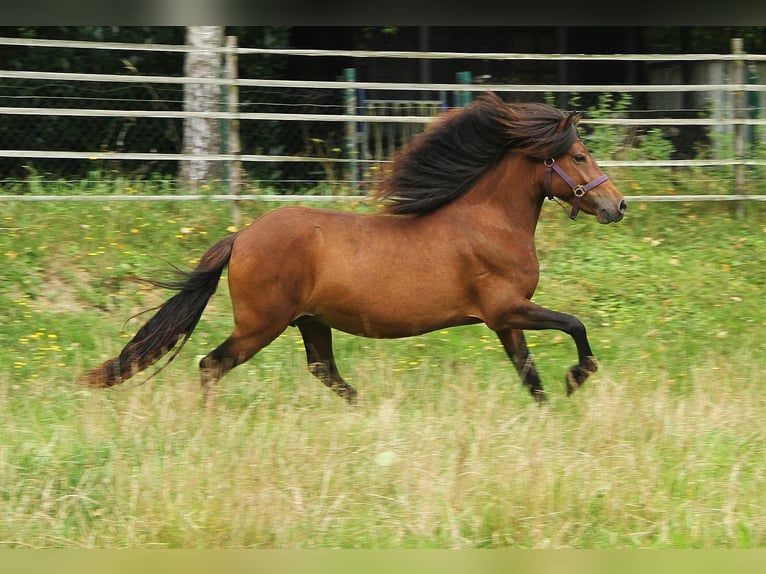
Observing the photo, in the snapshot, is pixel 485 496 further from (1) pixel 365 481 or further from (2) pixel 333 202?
(2) pixel 333 202

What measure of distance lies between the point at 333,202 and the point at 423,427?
216 inches

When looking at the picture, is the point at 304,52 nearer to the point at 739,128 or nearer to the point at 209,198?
the point at 209,198

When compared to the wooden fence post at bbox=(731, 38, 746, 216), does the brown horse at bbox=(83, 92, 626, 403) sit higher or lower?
lower

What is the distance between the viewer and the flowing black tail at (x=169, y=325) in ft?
20.6

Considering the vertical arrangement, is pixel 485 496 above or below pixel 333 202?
below

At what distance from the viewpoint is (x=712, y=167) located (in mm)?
11688

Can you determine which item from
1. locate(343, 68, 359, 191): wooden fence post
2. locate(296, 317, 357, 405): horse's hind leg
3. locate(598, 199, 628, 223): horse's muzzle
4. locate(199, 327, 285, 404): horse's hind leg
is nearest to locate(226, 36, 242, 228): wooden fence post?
locate(343, 68, 359, 191): wooden fence post

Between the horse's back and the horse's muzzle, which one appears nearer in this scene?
the horse's back

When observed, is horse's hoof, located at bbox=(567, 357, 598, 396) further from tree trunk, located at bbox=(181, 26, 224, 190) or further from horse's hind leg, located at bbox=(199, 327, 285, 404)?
tree trunk, located at bbox=(181, 26, 224, 190)

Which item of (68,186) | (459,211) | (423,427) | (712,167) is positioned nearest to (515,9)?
(423,427)

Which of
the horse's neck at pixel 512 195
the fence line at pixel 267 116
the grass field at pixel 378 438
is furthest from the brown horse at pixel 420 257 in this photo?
the fence line at pixel 267 116

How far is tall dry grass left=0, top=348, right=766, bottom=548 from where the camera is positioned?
4.33 metres

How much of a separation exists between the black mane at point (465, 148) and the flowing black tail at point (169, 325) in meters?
1.16

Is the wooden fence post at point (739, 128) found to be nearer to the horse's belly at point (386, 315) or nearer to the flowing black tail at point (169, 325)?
the horse's belly at point (386, 315)
